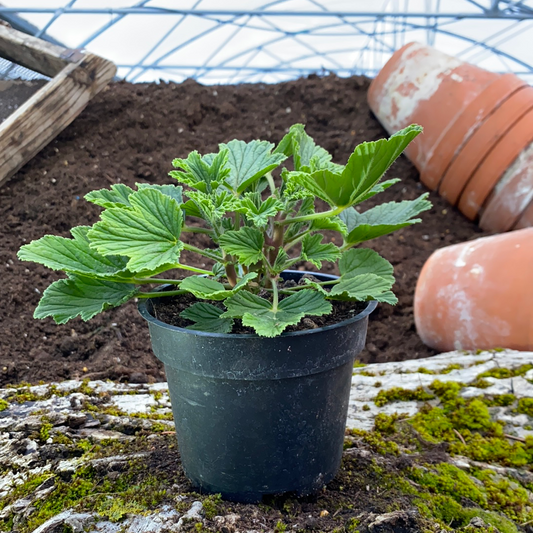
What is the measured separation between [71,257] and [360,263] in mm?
594

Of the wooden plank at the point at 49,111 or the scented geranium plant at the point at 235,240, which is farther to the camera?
the wooden plank at the point at 49,111

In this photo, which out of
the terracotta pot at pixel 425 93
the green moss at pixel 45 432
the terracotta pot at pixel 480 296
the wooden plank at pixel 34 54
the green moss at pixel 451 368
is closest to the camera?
the green moss at pixel 45 432

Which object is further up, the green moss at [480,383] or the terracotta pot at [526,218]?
the terracotta pot at [526,218]

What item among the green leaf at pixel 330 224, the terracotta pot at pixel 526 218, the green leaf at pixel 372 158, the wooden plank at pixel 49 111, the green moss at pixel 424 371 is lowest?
the green moss at pixel 424 371

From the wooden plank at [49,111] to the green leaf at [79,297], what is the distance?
74.4 inches

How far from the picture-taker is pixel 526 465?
4.43 ft

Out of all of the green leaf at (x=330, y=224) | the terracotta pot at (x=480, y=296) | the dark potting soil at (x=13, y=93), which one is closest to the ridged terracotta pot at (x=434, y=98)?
the terracotta pot at (x=480, y=296)

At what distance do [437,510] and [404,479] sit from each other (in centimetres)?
10

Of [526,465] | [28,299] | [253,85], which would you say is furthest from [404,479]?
[253,85]

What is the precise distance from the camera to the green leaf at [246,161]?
1.05 m

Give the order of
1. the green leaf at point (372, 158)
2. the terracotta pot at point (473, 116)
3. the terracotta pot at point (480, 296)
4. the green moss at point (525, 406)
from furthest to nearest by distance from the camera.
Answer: the terracotta pot at point (473, 116)
the terracotta pot at point (480, 296)
the green moss at point (525, 406)
the green leaf at point (372, 158)

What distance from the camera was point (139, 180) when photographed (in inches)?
119

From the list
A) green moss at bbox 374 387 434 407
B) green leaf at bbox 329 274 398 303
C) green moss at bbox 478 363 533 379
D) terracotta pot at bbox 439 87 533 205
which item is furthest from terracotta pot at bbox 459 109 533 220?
green leaf at bbox 329 274 398 303

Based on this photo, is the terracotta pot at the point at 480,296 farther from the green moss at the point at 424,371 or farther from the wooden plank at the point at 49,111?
the wooden plank at the point at 49,111
